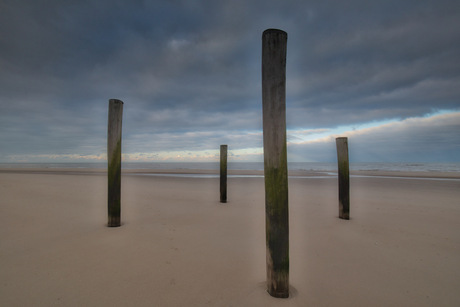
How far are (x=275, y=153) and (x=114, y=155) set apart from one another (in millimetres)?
4094

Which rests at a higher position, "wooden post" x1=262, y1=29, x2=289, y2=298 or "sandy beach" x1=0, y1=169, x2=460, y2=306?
"wooden post" x1=262, y1=29, x2=289, y2=298

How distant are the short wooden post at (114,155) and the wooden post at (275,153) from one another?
3.93 metres

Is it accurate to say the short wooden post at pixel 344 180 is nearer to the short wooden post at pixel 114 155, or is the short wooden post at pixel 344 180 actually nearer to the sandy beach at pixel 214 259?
the sandy beach at pixel 214 259

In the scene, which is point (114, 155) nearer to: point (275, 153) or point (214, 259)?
point (214, 259)

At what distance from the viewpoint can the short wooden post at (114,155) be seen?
5.05m

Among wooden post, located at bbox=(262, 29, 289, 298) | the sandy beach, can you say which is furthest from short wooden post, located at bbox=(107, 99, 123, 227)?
wooden post, located at bbox=(262, 29, 289, 298)

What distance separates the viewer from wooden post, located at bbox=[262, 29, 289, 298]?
245 centimetres

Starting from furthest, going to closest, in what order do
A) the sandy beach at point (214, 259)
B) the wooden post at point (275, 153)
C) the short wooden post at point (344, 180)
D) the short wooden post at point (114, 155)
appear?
the short wooden post at point (344, 180), the short wooden post at point (114, 155), the sandy beach at point (214, 259), the wooden post at point (275, 153)

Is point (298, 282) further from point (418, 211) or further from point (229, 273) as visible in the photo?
point (418, 211)

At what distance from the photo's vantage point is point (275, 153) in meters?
2.47

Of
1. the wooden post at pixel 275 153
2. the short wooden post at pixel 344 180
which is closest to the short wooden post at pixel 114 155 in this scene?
the wooden post at pixel 275 153

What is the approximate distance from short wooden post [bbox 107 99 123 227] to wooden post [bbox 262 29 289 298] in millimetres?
3927

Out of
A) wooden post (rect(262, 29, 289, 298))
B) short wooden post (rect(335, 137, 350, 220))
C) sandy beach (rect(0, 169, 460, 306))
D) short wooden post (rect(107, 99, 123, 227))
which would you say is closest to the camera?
wooden post (rect(262, 29, 289, 298))

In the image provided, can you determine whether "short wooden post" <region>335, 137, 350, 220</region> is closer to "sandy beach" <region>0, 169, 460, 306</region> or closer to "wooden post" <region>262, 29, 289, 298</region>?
"sandy beach" <region>0, 169, 460, 306</region>
